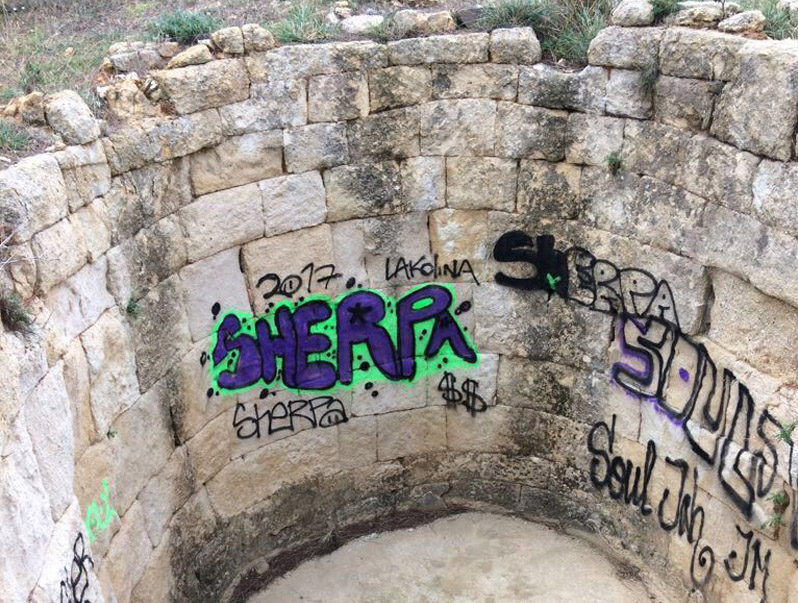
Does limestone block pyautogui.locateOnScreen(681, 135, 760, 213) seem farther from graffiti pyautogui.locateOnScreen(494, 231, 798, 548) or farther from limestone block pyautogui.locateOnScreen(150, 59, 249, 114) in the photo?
limestone block pyautogui.locateOnScreen(150, 59, 249, 114)

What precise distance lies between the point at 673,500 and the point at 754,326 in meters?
1.69

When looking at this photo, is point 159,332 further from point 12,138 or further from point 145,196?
point 12,138

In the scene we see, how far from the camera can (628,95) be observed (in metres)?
5.78

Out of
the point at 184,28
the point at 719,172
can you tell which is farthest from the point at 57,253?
the point at 719,172

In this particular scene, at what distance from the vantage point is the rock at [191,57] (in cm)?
558

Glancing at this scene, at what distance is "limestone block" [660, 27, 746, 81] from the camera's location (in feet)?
16.5

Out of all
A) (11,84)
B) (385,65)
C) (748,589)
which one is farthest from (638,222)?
(11,84)

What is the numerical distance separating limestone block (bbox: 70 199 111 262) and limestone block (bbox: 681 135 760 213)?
152 inches

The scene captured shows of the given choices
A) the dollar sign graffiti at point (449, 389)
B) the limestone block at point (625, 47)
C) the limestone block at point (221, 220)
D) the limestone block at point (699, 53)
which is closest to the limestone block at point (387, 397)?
the dollar sign graffiti at point (449, 389)

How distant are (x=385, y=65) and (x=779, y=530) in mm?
4341

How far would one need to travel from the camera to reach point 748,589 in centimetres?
545

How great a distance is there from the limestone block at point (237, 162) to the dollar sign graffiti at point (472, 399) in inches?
102

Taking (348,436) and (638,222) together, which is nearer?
(638,222)

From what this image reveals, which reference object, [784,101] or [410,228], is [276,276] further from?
[784,101]
